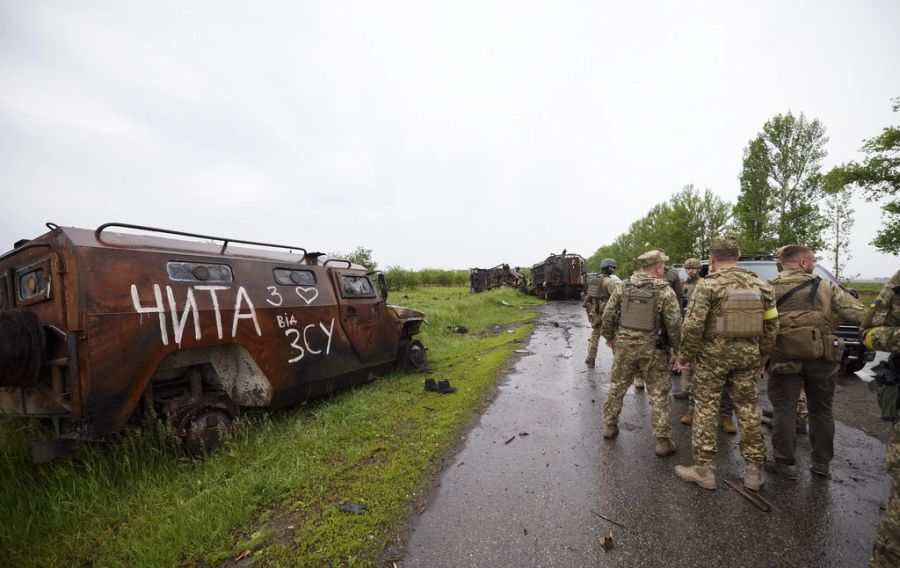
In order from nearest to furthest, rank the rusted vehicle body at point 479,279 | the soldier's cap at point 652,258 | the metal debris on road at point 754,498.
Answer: the metal debris on road at point 754,498 < the soldier's cap at point 652,258 < the rusted vehicle body at point 479,279

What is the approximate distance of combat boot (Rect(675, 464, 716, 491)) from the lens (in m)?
3.11

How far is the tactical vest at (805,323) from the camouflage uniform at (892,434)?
29.1 inches

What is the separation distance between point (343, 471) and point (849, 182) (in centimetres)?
2721

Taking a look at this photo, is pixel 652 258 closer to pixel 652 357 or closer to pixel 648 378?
pixel 652 357

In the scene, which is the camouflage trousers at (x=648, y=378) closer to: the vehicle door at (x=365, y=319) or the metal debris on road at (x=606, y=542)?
the metal debris on road at (x=606, y=542)

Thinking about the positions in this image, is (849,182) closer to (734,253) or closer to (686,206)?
(686,206)

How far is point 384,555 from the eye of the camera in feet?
8.01

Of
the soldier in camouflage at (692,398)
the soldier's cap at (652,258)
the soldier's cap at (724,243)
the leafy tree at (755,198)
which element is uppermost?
the leafy tree at (755,198)

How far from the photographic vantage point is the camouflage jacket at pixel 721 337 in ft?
10.6

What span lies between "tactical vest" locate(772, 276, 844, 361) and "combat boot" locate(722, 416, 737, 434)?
3.97 ft

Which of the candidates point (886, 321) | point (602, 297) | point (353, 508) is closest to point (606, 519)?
point (353, 508)

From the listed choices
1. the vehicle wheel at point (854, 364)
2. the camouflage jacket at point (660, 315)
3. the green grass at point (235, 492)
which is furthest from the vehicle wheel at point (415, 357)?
the vehicle wheel at point (854, 364)

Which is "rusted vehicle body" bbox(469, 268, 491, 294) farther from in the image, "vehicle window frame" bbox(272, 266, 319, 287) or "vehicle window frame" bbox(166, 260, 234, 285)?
"vehicle window frame" bbox(166, 260, 234, 285)

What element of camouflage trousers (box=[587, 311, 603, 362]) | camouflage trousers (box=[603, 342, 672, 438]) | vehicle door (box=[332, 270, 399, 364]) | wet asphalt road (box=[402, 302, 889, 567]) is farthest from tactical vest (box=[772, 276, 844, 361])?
vehicle door (box=[332, 270, 399, 364])
